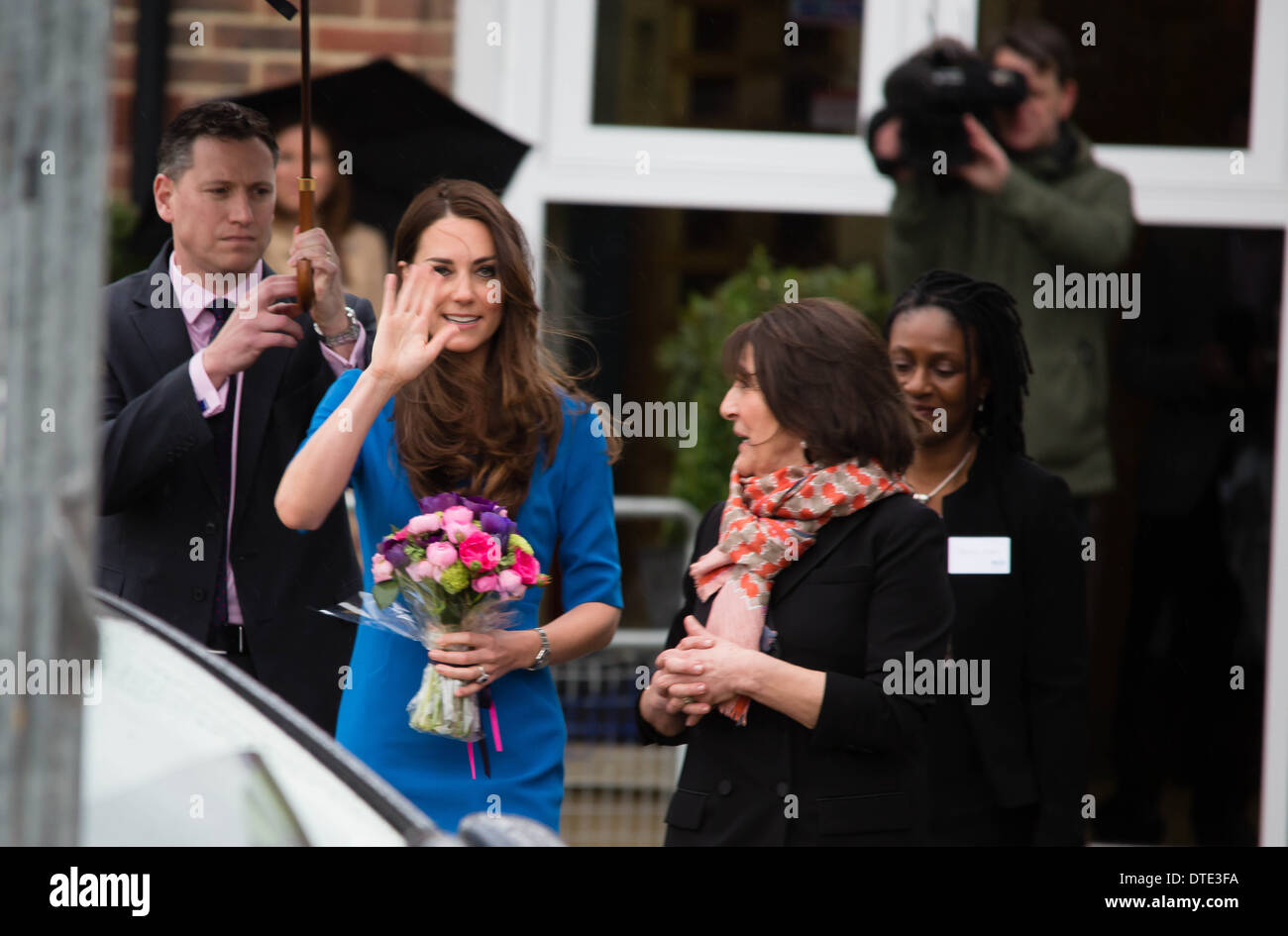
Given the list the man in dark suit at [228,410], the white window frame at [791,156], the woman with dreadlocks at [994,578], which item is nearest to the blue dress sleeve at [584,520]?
the man in dark suit at [228,410]

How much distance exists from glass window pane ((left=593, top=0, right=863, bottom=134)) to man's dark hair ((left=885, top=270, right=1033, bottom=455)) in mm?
1992

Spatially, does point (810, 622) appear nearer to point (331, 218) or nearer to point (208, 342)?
point (208, 342)

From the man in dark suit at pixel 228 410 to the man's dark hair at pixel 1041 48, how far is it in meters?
2.51

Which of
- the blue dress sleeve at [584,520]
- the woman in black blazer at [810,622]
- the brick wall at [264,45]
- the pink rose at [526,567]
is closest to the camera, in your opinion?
the woman in black blazer at [810,622]

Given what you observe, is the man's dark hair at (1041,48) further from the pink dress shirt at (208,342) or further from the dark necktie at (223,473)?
the dark necktie at (223,473)

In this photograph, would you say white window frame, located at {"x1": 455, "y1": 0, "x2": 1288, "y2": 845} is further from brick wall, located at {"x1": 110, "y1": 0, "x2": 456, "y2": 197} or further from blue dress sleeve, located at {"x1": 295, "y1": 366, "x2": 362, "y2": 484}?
blue dress sleeve, located at {"x1": 295, "y1": 366, "x2": 362, "y2": 484}

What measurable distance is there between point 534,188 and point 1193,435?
234 centimetres

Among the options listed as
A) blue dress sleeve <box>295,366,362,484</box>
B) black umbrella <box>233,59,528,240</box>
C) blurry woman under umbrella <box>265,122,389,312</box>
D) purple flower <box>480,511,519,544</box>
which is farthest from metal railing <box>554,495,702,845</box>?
purple flower <box>480,511,519,544</box>

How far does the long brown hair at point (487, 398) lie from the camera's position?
9.95ft

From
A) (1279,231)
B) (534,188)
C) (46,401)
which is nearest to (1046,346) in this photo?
(1279,231)

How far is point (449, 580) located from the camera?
282cm

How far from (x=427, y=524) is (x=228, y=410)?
2.39ft

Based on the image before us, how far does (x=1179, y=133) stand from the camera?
544 cm
